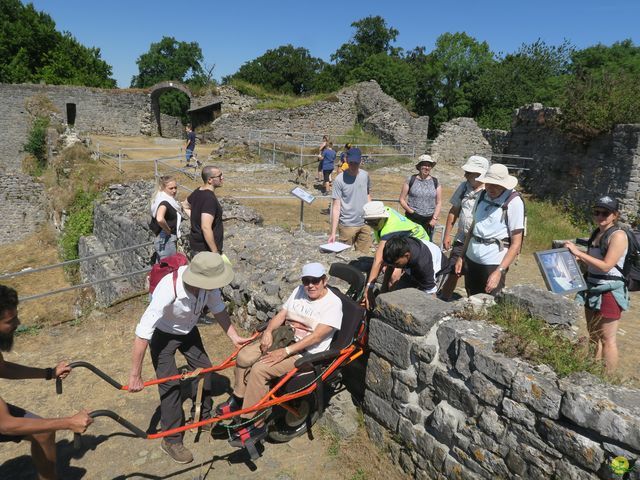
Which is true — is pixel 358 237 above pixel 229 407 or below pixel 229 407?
above

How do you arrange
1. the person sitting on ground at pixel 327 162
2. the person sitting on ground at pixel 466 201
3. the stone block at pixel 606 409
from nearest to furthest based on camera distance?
the stone block at pixel 606 409 < the person sitting on ground at pixel 466 201 < the person sitting on ground at pixel 327 162

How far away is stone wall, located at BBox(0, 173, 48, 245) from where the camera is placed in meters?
20.0

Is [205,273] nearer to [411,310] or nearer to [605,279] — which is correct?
[411,310]

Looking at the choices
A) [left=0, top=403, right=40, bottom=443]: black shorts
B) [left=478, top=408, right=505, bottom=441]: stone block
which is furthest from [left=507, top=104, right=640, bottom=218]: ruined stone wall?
[left=0, top=403, right=40, bottom=443]: black shorts

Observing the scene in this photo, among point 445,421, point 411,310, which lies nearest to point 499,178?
point 411,310

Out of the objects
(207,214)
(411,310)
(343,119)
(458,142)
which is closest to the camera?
(411,310)

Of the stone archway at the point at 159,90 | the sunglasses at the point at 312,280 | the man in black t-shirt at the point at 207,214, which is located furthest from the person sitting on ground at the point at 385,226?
the stone archway at the point at 159,90

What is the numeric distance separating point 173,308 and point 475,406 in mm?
2361

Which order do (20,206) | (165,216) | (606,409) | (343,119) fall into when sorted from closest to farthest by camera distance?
(606,409), (165,216), (20,206), (343,119)

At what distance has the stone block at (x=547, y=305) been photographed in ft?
11.0

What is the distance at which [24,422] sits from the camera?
2.75m

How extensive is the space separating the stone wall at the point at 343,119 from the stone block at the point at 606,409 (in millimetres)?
20578

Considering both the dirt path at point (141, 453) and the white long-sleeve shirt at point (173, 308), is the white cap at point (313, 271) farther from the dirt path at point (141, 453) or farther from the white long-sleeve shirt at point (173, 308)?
the dirt path at point (141, 453)

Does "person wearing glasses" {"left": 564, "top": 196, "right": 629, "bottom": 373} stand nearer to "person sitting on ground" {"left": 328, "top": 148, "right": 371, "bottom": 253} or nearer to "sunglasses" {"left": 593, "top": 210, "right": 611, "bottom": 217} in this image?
"sunglasses" {"left": 593, "top": 210, "right": 611, "bottom": 217}
